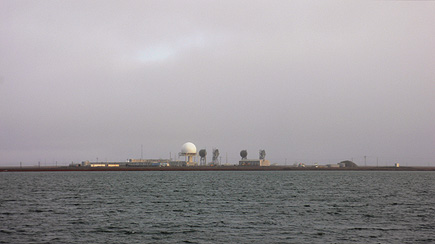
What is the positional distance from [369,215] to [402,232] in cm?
1049

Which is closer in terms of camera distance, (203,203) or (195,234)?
(195,234)

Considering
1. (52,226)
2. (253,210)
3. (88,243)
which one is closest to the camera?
(88,243)

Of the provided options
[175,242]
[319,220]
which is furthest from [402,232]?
[175,242]

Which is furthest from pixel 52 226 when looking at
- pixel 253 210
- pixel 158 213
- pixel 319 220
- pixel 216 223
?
pixel 319 220

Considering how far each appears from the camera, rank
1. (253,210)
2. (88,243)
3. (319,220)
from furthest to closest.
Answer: (253,210) → (319,220) → (88,243)

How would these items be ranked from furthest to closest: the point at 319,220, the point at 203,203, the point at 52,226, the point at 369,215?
the point at 203,203
the point at 369,215
the point at 319,220
the point at 52,226

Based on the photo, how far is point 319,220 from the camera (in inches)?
1670

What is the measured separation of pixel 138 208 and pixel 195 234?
1971 centimetres

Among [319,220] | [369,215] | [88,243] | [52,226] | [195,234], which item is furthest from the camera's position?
[369,215]

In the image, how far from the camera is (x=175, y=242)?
31500mm

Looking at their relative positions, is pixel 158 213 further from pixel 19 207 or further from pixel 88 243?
pixel 19 207

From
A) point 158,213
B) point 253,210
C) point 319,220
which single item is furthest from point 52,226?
point 319,220

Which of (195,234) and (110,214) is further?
(110,214)

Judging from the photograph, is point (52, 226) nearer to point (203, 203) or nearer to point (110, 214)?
point (110, 214)
